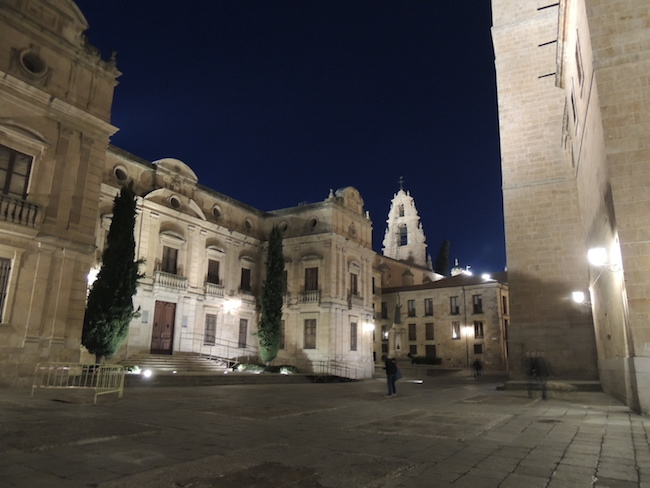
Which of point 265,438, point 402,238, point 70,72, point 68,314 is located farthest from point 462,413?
point 402,238

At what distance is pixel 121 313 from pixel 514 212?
17.5 m

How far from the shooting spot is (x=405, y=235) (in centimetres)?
6688

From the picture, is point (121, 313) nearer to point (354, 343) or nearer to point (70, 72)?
point (70, 72)

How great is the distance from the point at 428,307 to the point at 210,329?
81.6 ft

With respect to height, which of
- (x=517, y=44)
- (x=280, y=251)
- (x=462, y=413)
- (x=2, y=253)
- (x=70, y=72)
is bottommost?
(x=462, y=413)

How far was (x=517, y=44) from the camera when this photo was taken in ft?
73.9

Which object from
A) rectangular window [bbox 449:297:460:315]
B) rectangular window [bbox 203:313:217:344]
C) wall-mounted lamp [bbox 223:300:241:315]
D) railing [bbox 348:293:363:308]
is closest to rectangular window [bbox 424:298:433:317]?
rectangular window [bbox 449:297:460:315]

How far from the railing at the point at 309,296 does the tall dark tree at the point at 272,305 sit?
2803mm

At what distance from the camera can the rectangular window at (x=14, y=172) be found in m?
14.4

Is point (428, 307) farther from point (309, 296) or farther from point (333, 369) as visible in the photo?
point (333, 369)

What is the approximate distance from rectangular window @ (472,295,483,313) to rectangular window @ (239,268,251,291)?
72.8 feet

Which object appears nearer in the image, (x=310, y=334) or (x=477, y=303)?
(x=310, y=334)

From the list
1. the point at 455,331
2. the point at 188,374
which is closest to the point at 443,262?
the point at 455,331

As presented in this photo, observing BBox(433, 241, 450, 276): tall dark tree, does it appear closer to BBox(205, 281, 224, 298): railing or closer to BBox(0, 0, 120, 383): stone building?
BBox(205, 281, 224, 298): railing
